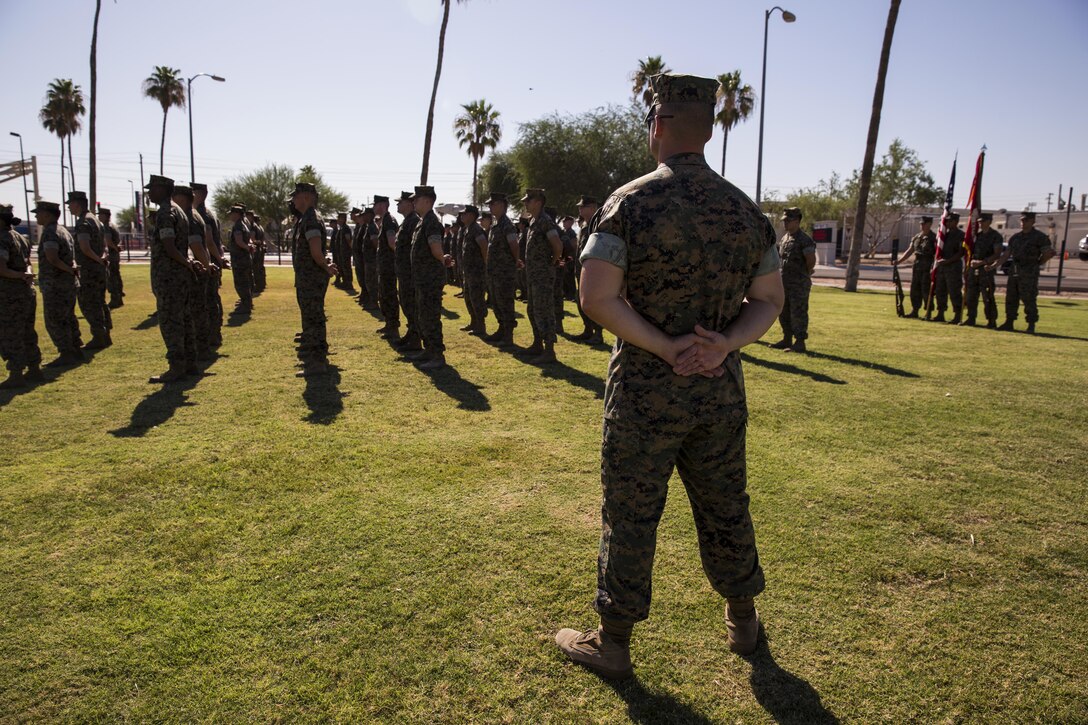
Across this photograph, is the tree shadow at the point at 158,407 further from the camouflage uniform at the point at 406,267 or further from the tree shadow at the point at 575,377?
the tree shadow at the point at 575,377

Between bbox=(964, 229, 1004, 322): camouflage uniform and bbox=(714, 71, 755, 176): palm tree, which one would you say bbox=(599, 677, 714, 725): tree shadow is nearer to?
bbox=(964, 229, 1004, 322): camouflage uniform

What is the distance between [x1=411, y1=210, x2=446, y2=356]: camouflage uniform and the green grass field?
1945 mm

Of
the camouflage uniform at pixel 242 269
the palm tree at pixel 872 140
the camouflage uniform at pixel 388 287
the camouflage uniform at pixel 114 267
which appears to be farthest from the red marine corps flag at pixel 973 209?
the camouflage uniform at pixel 114 267

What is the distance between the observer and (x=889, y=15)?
723 inches

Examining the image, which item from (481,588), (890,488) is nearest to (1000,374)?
(890,488)

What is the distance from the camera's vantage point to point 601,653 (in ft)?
8.84

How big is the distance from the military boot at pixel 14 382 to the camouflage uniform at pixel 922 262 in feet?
51.9

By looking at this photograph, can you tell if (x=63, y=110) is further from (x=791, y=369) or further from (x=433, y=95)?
(x=791, y=369)

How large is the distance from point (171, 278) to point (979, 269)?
46.3 feet

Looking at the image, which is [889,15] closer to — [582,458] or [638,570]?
[582,458]

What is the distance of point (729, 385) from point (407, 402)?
4.93 metres

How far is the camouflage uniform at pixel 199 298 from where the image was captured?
8.44 metres

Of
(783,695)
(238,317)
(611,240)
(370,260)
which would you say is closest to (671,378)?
(611,240)

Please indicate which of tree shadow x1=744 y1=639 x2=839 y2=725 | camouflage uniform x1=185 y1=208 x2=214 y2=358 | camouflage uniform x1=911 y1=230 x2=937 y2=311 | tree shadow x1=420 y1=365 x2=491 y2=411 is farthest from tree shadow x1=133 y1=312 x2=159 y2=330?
camouflage uniform x1=911 y1=230 x2=937 y2=311
